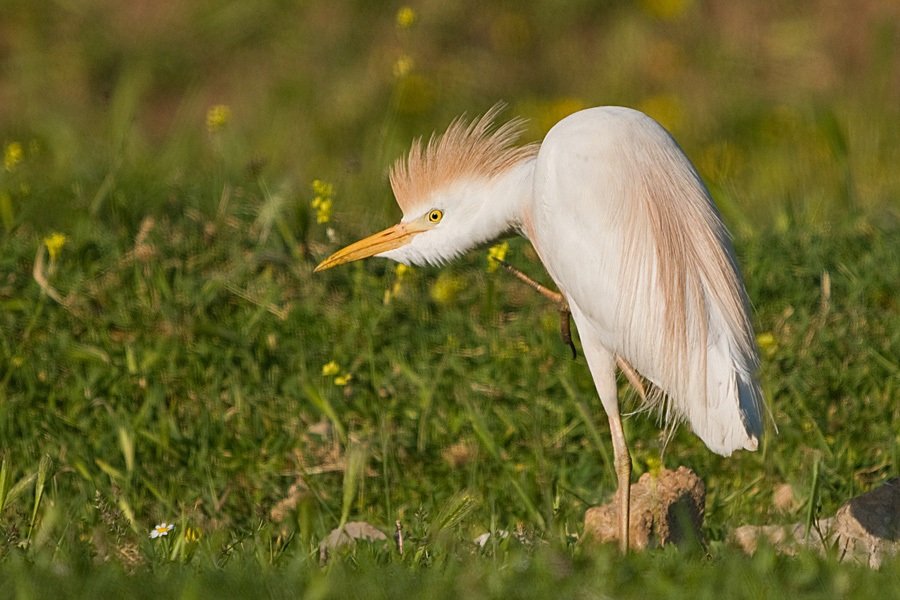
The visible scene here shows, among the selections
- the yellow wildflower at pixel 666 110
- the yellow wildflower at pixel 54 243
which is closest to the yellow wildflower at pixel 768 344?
the yellow wildflower at pixel 54 243

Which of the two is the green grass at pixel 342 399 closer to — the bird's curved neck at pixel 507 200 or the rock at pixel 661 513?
the rock at pixel 661 513

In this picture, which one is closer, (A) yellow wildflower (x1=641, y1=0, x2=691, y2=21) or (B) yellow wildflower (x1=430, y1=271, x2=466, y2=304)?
(B) yellow wildflower (x1=430, y1=271, x2=466, y2=304)

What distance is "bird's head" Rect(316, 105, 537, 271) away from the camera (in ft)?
11.7

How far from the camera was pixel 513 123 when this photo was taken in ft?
12.4

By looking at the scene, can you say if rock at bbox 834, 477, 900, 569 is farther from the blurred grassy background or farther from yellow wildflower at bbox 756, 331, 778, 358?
the blurred grassy background

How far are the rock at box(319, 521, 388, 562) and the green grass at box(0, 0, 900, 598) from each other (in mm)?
65

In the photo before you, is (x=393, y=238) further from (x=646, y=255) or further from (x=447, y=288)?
(x=447, y=288)

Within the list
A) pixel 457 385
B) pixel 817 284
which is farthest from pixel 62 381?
pixel 817 284

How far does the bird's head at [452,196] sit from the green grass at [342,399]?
24.2 inches

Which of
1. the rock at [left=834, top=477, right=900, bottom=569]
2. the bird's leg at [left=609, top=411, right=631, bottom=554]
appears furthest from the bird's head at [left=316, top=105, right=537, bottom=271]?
the rock at [left=834, top=477, right=900, bottom=569]

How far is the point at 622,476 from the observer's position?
334cm

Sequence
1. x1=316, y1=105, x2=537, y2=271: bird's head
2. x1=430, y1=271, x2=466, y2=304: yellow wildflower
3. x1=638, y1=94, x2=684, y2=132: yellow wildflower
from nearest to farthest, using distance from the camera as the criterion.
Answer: x1=316, y1=105, x2=537, y2=271: bird's head < x1=430, y1=271, x2=466, y2=304: yellow wildflower < x1=638, y1=94, x2=684, y2=132: yellow wildflower

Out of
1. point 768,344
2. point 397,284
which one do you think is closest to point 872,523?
point 768,344

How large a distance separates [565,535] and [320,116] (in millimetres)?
4530
